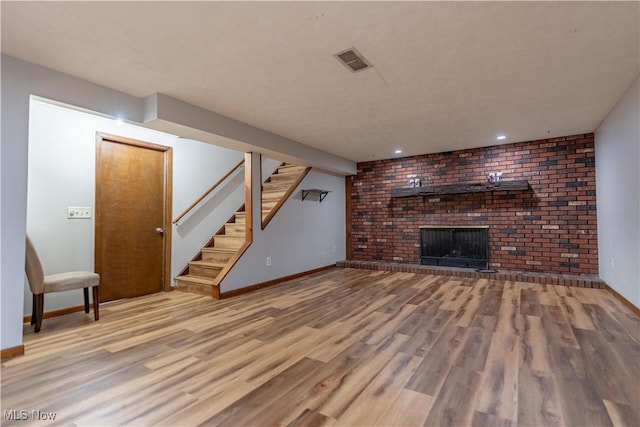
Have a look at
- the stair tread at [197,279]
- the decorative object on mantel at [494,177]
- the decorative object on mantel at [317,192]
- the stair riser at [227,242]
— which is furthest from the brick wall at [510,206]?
the stair tread at [197,279]

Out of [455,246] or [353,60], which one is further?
[455,246]

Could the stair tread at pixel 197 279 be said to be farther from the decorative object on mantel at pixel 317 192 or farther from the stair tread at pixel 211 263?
the decorative object on mantel at pixel 317 192

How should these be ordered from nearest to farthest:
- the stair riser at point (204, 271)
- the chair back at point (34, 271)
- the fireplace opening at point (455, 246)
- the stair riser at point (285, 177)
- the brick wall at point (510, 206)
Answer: the chair back at point (34, 271)
the stair riser at point (204, 271)
the brick wall at point (510, 206)
the fireplace opening at point (455, 246)
the stair riser at point (285, 177)

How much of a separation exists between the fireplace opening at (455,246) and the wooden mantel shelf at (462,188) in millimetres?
668

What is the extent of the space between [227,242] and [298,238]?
1204 millimetres

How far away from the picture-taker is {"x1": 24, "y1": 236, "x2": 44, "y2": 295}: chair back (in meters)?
2.67

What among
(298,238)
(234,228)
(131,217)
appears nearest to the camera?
(131,217)

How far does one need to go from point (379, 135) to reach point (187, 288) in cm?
356

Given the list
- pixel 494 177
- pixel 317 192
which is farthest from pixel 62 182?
pixel 494 177

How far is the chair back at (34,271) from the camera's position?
8.76 feet

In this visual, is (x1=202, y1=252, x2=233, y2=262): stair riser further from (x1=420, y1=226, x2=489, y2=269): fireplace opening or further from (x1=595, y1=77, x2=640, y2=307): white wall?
(x1=595, y1=77, x2=640, y2=307): white wall

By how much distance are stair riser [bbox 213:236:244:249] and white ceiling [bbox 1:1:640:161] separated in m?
1.93

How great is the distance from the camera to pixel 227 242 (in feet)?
15.9

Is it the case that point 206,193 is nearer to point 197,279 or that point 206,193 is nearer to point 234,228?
point 234,228
